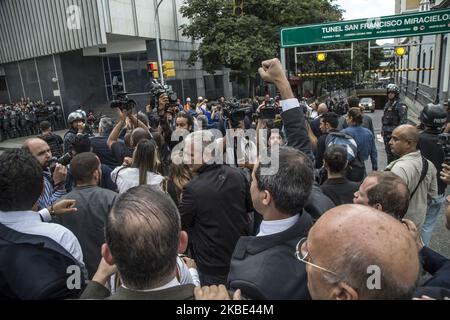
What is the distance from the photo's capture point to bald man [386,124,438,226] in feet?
10.8

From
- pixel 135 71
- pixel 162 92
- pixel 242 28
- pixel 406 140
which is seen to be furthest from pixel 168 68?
pixel 406 140

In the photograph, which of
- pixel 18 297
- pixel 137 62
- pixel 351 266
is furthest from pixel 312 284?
pixel 137 62

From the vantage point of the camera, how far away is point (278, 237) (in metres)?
1.66

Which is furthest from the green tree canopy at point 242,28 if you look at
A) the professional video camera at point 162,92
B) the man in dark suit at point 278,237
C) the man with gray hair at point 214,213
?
the man in dark suit at point 278,237

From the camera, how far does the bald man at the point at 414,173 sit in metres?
3.30

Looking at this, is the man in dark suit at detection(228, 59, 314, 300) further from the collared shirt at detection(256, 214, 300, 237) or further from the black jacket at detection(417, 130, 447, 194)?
the black jacket at detection(417, 130, 447, 194)

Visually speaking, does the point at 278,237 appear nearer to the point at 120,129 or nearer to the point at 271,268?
the point at 271,268

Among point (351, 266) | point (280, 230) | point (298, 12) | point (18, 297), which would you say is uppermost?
point (298, 12)

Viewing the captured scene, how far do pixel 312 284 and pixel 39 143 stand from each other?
3260 mm

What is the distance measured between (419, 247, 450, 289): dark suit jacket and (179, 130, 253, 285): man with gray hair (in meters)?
1.29

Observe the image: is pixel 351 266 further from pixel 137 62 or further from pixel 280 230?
pixel 137 62

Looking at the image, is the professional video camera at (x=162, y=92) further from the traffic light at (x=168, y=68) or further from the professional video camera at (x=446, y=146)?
the traffic light at (x=168, y=68)

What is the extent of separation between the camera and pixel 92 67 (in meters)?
24.0

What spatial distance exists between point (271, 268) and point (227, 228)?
1179mm
